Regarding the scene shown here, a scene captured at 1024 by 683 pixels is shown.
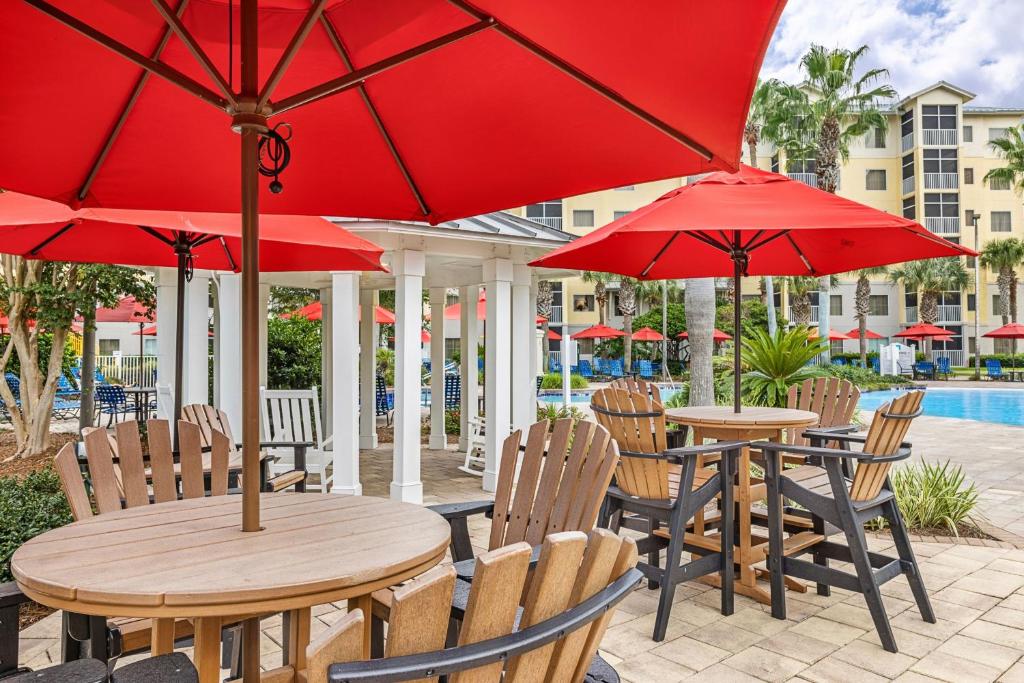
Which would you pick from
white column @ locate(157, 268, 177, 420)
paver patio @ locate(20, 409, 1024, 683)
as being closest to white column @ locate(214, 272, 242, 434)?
white column @ locate(157, 268, 177, 420)

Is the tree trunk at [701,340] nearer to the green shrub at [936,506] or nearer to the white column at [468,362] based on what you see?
the white column at [468,362]

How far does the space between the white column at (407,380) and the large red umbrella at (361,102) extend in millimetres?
3186

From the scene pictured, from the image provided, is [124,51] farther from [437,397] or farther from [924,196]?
[924,196]

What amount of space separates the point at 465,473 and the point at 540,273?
3.11 m

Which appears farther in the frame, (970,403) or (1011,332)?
(1011,332)

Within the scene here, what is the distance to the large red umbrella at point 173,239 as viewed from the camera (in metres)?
3.67

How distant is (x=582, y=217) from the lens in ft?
125

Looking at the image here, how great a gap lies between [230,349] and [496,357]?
108 inches

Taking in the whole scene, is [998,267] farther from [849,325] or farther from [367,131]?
[367,131]

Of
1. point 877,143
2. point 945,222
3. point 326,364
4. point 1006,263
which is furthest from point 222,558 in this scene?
point 877,143

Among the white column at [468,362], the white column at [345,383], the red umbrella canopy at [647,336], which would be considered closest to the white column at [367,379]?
the white column at [468,362]

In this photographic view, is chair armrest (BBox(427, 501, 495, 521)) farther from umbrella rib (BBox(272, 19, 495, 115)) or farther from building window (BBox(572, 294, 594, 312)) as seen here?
building window (BBox(572, 294, 594, 312))

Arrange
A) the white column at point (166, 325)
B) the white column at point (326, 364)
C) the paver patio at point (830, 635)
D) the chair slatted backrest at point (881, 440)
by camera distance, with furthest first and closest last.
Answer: the white column at point (326, 364) → the white column at point (166, 325) → the chair slatted backrest at point (881, 440) → the paver patio at point (830, 635)

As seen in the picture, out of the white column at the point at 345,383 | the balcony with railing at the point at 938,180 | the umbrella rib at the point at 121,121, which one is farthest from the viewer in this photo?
the balcony with railing at the point at 938,180
